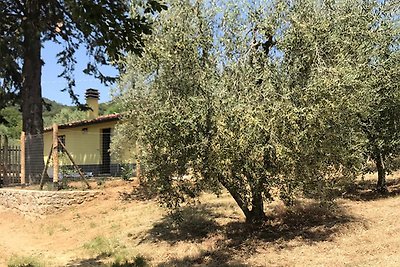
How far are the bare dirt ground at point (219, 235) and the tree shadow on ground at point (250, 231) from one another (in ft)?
0.06

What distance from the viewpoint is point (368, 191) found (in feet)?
39.1

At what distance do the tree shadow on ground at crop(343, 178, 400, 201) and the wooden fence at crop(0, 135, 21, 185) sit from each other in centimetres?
1166

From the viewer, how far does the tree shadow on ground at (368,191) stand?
36.1 ft

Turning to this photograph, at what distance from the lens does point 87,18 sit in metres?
4.75

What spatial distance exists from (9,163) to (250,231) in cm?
1112

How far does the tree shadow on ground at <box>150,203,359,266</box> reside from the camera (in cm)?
803

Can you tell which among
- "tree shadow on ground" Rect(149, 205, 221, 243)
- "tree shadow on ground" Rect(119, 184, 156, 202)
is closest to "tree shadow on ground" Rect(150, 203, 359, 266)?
"tree shadow on ground" Rect(149, 205, 221, 243)

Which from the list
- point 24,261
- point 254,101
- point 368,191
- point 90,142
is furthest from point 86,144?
point 254,101

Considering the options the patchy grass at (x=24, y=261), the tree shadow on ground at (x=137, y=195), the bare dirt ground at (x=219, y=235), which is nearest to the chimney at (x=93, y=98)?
the tree shadow on ground at (x=137, y=195)

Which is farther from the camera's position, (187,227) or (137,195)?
(137,195)

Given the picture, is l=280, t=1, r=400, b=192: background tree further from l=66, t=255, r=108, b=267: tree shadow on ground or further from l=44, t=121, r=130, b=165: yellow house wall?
l=44, t=121, r=130, b=165: yellow house wall

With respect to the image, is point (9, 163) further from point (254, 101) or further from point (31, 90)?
point (254, 101)

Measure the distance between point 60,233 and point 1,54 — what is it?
7.23 meters

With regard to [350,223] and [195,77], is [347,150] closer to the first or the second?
[350,223]
